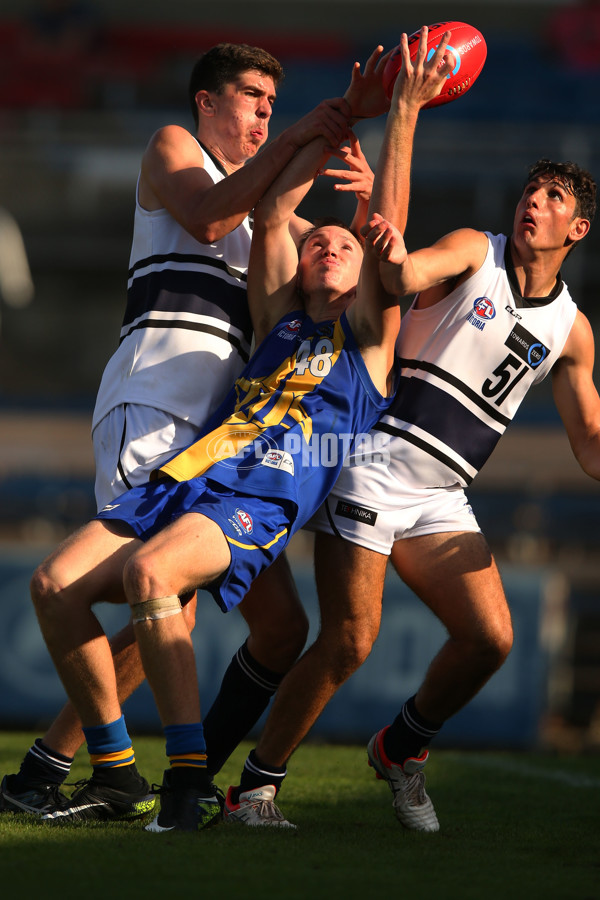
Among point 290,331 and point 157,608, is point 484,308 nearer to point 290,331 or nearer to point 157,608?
point 290,331

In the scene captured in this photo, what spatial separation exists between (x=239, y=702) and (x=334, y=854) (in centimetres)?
97

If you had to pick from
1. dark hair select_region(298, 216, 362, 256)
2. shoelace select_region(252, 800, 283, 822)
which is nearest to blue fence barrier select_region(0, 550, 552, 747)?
shoelace select_region(252, 800, 283, 822)

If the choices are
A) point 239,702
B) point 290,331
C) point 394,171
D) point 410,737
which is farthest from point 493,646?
point 394,171

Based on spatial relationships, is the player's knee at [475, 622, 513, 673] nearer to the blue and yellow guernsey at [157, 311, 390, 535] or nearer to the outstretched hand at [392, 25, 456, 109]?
the blue and yellow guernsey at [157, 311, 390, 535]

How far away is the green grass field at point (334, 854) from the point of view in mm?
2848

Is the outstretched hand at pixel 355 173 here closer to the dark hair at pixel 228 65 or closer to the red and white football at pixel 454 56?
the red and white football at pixel 454 56

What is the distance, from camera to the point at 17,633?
8742mm

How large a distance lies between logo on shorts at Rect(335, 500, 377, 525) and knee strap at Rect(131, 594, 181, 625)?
0.85 meters

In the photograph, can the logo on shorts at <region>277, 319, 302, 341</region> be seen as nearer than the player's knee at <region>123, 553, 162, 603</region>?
No

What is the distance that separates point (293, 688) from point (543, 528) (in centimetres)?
748

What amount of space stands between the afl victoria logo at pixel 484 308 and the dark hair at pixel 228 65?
1197 millimetres

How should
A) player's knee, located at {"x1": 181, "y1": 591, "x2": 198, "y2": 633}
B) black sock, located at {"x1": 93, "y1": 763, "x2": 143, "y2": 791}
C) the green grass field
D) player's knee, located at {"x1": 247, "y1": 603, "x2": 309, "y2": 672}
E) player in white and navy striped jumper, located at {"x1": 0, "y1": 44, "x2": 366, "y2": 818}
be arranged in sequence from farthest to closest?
player's knee, located at {"x1": 247, "y1": 603, "x2": 309, "y2": 672}
player in white and navy striped jumper, located at {"x1": 0, "y1": 44, "x2": 366, "y2": 818}
player's knee, located at {"x1": 181, "y1": 591, "x2": 198, "y2": 633}
black sock, located at {"x1": 93, "y1": 763, "x2": 143, "y2": 791}
the green grass field

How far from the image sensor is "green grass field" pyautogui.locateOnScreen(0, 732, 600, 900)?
2.85 m

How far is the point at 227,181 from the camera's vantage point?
382cm
